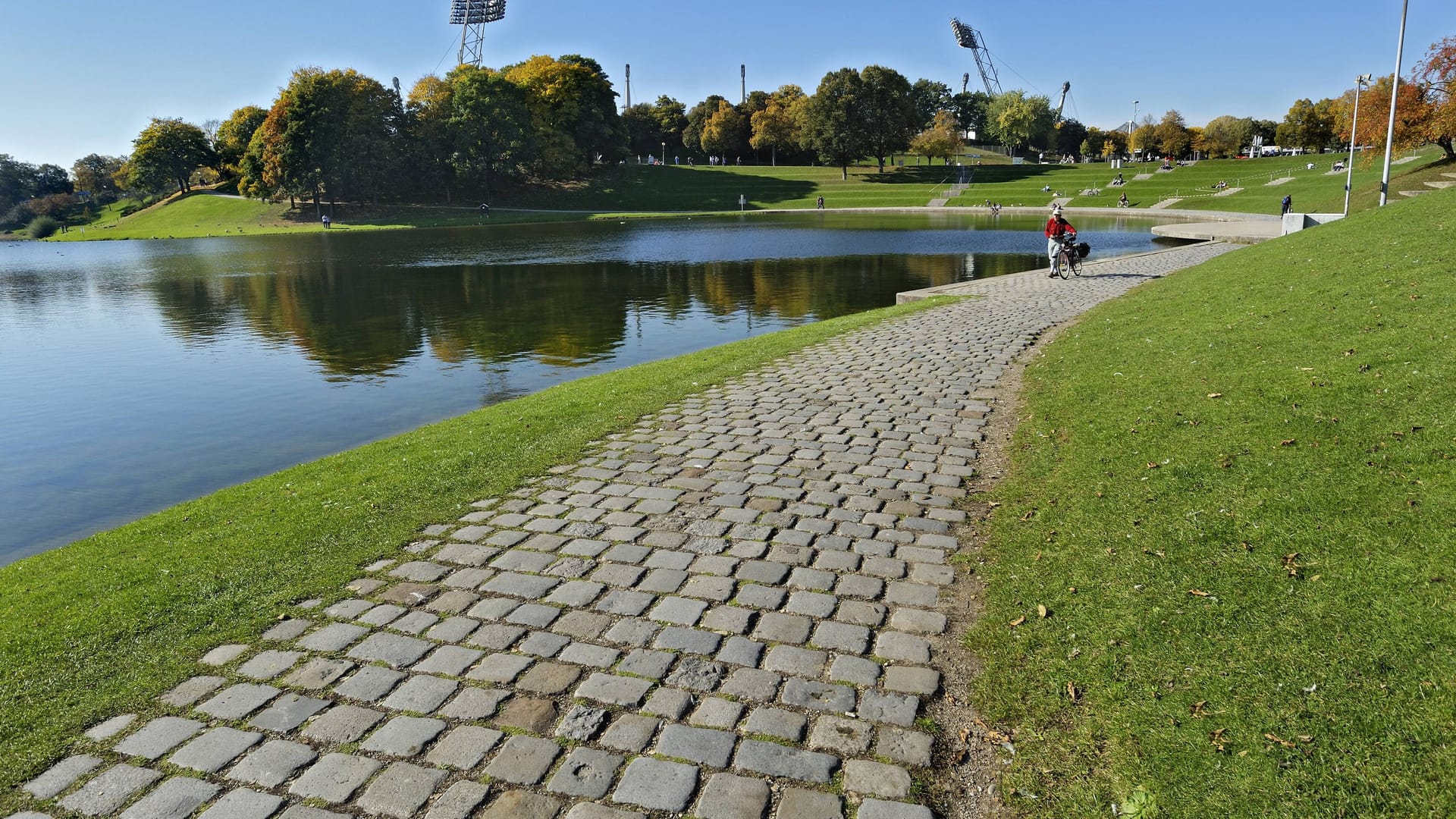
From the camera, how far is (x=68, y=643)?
14.7 feet

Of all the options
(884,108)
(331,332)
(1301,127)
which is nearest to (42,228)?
(884,108)

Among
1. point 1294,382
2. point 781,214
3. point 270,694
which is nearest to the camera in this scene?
point 270,694

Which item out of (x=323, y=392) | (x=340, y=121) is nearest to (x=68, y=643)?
(x=323, y=392)

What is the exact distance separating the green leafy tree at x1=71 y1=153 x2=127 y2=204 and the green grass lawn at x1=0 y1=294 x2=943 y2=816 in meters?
144

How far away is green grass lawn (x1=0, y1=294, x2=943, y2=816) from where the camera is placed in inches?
158

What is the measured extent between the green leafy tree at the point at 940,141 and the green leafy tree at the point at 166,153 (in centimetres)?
8359

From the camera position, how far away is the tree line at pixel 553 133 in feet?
240

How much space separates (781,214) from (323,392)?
6280 centimetres

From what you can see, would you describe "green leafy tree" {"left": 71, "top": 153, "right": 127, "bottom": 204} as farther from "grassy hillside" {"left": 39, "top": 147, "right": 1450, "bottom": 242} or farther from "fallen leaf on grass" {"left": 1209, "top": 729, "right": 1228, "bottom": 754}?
"fallen leaf on grass" {"left": 1209, "top": 729, "right": 1228, "bottom": 754}

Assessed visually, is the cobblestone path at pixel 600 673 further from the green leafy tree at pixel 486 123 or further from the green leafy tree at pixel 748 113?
the green leafy tree at pixel 748 113

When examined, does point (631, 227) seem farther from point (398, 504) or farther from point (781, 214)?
point (398, 504)

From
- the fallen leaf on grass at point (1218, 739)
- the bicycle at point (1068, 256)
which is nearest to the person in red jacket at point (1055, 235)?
the bicycle at point (1068, 256)

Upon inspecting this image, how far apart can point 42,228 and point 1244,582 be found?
123050mm

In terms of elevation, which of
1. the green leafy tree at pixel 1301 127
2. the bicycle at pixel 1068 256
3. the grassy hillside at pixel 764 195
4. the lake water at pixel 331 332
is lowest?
the lake water at pixel 331 332
